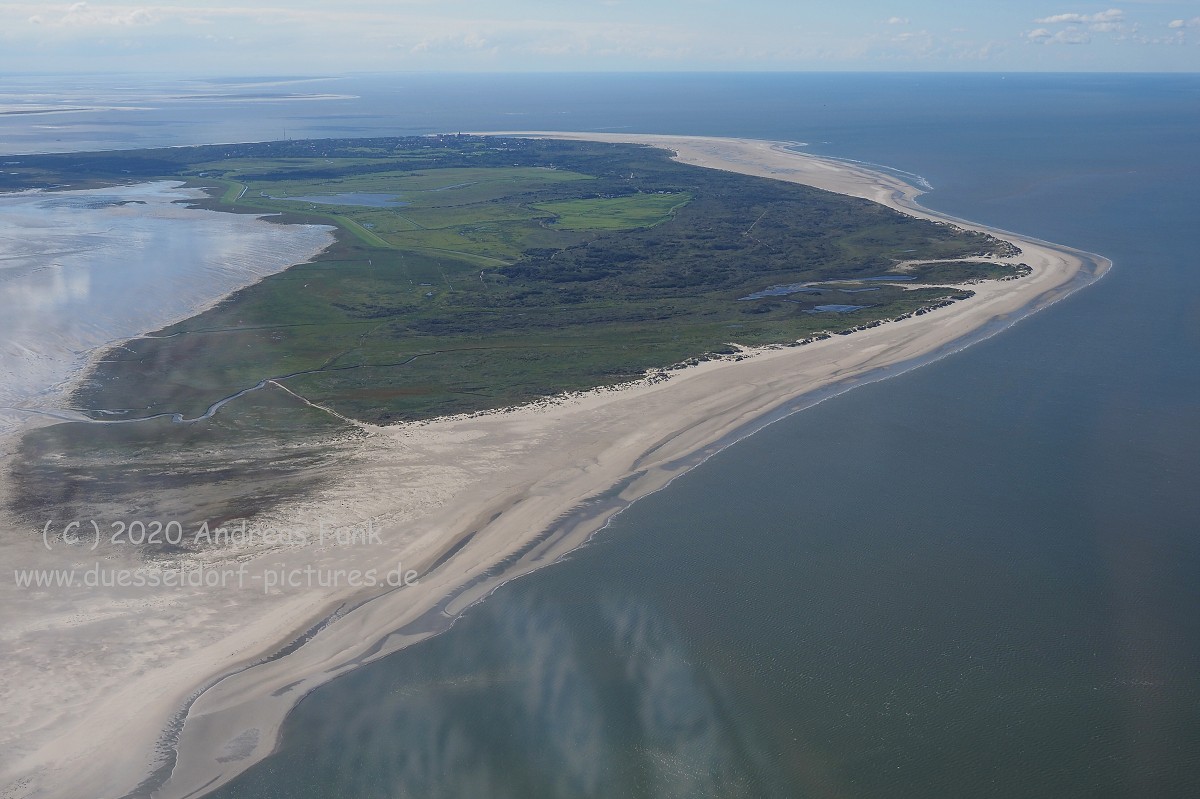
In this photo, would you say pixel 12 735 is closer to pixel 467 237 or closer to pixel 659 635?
pixel 659 635

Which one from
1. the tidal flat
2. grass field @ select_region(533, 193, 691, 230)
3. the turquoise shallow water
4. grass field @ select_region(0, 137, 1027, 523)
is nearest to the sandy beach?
the turquoise shallow water

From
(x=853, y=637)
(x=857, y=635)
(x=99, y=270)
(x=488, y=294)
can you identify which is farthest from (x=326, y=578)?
(x=99, y=270)

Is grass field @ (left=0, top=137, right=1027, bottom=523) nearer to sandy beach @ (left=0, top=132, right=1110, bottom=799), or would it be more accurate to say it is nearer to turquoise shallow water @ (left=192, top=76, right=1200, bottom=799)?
sandy beach @ (left=0, top=132, right=1110, bottom=799)

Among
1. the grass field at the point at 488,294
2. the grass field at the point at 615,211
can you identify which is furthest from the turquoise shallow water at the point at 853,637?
the grass field at the point at 615,211

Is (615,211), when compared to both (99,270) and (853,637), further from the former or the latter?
(853,637)

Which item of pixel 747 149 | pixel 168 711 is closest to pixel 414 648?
pixel 168 711
